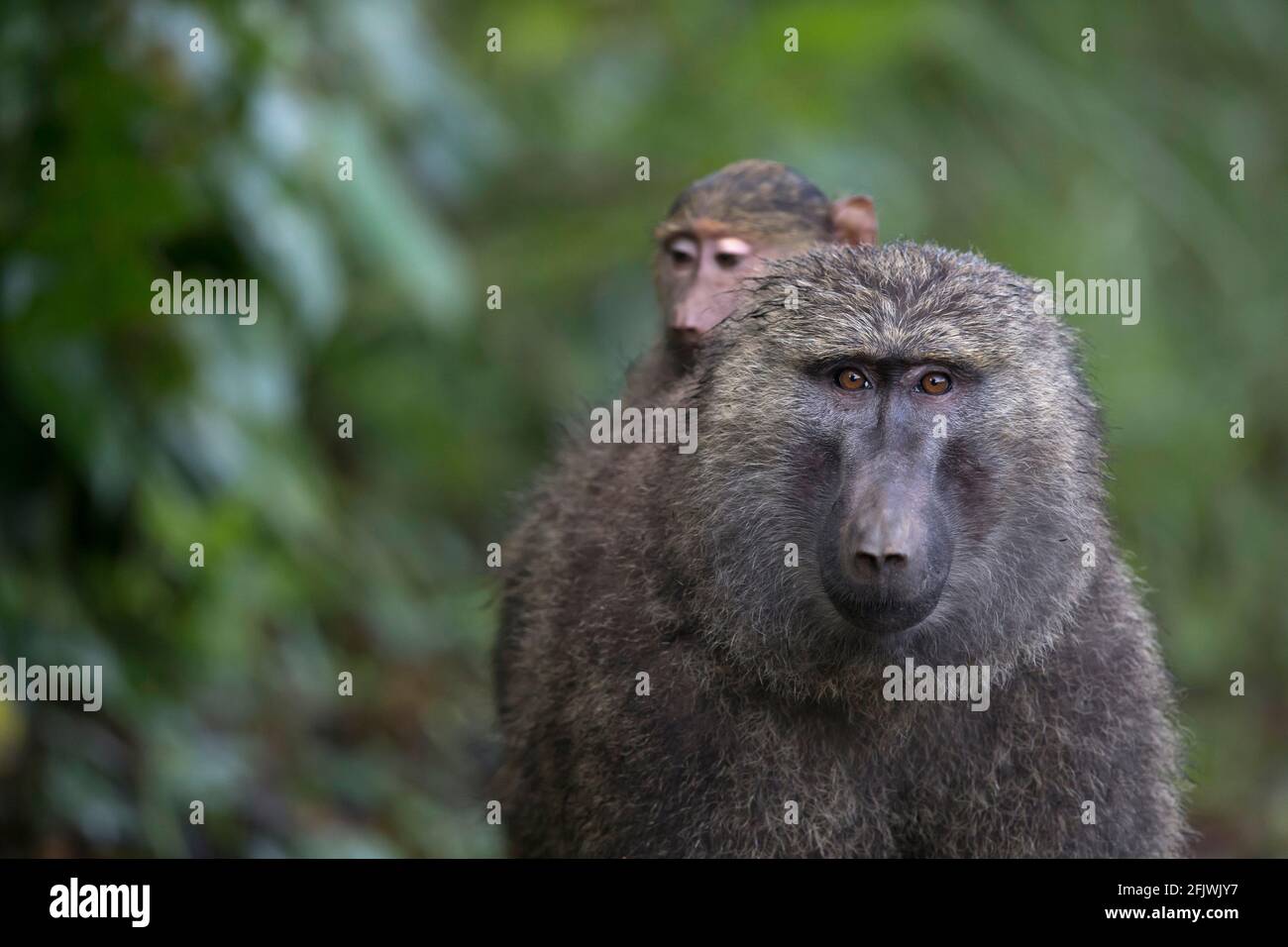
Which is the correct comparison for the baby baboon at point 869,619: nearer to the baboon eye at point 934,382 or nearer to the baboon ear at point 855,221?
the baboon eye at point 934,382

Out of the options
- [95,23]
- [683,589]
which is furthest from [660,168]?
[683,589]

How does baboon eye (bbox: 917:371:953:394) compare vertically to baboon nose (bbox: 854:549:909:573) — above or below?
above

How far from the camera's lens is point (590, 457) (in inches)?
227

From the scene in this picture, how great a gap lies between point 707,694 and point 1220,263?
856 cm

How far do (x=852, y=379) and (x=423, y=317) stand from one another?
5135mm

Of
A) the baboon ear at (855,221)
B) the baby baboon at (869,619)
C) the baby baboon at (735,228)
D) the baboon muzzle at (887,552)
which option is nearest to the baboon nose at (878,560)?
the baboon muzzle at (887,552)

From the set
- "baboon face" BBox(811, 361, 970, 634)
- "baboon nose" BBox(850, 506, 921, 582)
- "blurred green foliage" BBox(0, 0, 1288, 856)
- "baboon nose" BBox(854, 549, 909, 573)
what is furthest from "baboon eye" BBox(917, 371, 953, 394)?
"blurred green foliage" BBox(0, 0, 1288, 856)

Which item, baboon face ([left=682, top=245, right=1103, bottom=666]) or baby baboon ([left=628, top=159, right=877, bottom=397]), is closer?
baboon face ([left=682, top=245, right=1103, bottom=666])

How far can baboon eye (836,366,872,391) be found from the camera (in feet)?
14.8

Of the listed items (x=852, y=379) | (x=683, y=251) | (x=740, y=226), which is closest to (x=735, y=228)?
(x=740, y=226)

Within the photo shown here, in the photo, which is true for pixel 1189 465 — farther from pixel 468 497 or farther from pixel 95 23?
pixel 95 23

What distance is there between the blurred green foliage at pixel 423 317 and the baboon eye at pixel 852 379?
943mm

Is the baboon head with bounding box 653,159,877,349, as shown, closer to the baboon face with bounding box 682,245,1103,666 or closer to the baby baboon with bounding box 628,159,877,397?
the baby baboon with bounding box 628,159,877,397

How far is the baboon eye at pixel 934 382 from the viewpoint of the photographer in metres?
4.48
